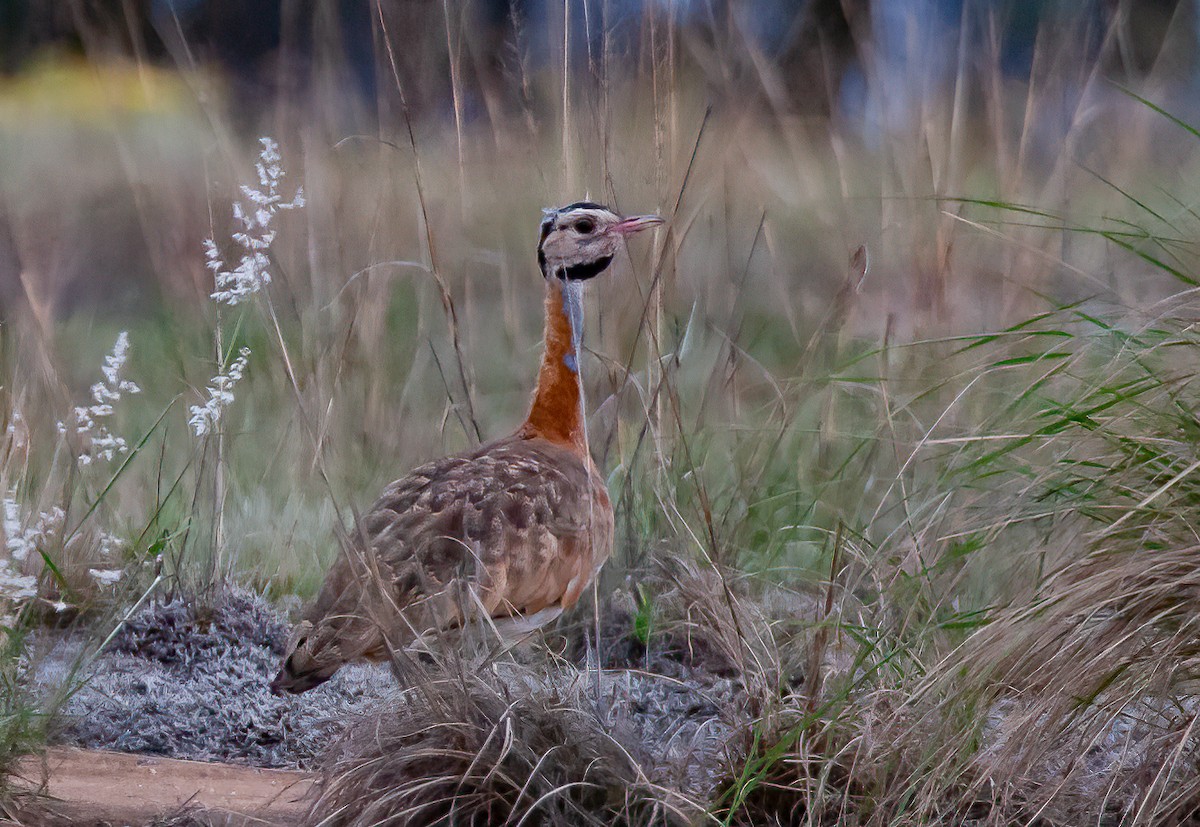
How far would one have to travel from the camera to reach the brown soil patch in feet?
7.13

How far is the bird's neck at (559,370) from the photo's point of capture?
2.84 metres

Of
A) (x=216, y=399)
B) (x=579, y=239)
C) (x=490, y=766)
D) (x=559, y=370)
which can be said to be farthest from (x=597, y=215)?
(x=490, y=766)

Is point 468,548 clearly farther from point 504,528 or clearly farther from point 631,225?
point 631,225

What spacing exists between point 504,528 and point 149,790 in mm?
778

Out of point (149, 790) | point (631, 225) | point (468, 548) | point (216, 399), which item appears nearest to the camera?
point (149, 790)

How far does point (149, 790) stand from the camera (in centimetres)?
232

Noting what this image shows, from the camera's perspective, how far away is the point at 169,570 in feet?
9.70

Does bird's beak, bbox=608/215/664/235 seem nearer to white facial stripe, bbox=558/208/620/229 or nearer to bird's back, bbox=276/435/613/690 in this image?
white facial stripe, bbox=558/208/620/229

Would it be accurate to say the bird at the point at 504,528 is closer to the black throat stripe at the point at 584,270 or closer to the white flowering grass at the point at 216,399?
the black throat stripe at the point at 584,270

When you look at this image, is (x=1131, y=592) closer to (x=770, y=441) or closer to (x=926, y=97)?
(x=770, y=441)

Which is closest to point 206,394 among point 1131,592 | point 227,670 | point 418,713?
point 227,670

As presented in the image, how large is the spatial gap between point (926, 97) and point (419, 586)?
161 centimetres

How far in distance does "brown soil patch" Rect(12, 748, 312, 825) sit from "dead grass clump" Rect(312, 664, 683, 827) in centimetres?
16

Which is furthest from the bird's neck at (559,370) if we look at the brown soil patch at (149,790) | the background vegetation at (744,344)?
the brown soil patch at (149,790)
